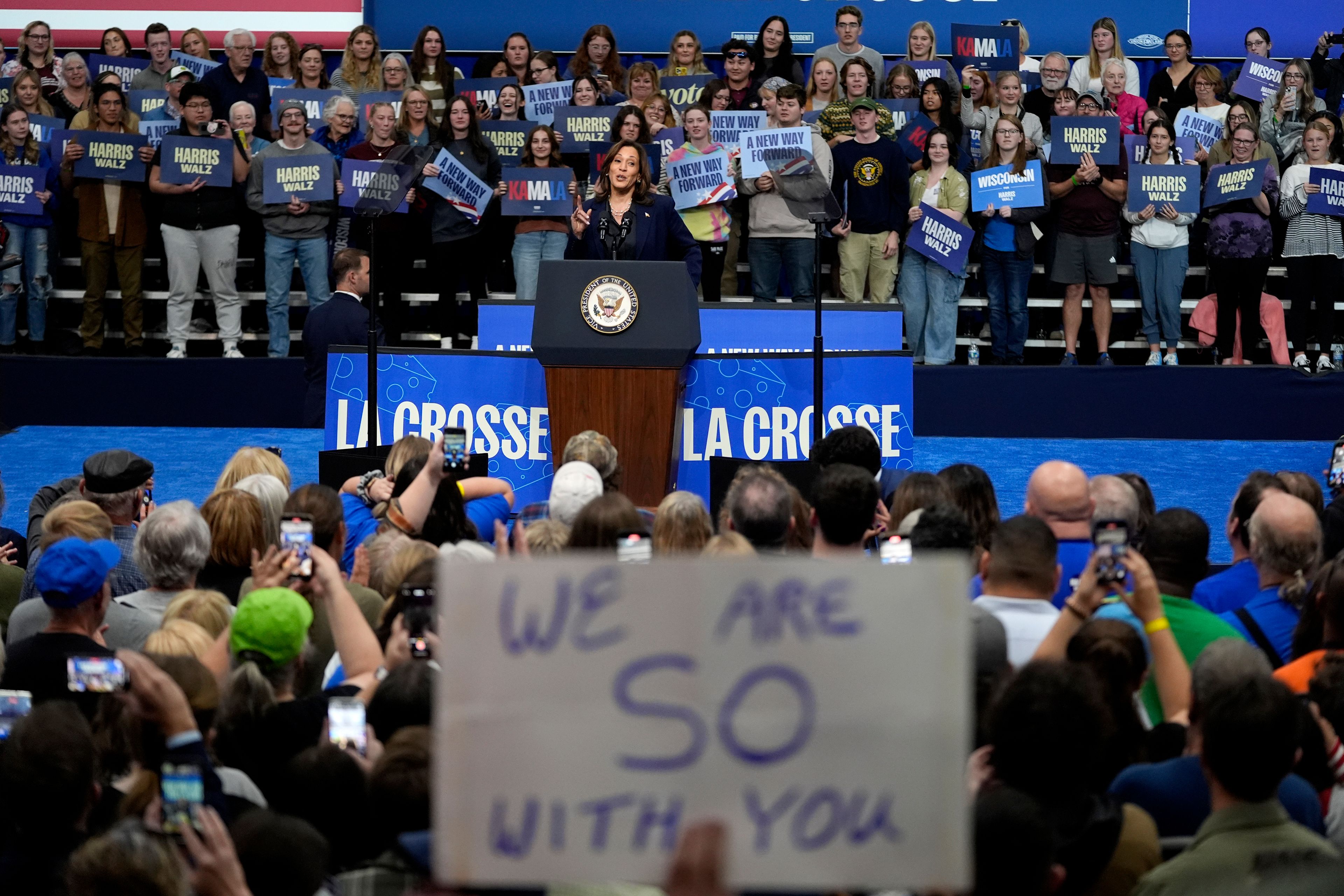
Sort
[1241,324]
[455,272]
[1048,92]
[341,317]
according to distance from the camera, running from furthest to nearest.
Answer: [1048,92] < [1241,324] < [455,272] < [341,317]

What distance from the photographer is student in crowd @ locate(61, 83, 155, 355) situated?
1192cm

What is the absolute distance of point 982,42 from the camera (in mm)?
13312

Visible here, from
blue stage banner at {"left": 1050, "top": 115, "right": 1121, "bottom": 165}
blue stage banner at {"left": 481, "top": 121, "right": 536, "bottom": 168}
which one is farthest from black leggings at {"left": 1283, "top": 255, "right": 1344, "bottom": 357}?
blue stage banner at {"left": 481, "top": 121, "right": 536, "bottom": 168}

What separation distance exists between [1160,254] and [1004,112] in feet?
5.40

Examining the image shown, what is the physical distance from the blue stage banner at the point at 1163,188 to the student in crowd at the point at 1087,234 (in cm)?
9

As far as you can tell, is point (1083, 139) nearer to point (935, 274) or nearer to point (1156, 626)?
point (935, 274)

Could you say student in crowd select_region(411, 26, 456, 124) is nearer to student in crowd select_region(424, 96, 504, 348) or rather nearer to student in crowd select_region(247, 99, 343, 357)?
student in crowd select_region(424, 96, 504, 348)

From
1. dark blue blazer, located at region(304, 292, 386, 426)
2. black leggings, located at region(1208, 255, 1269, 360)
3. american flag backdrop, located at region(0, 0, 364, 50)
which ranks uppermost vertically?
american flag backdrop, located at region(0, 0, 364, 50)

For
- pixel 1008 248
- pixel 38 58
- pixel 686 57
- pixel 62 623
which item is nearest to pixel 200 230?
pixel 38 58

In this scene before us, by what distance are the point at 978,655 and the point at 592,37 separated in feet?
34.3

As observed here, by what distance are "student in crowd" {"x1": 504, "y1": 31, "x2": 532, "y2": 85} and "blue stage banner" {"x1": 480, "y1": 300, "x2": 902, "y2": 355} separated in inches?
190

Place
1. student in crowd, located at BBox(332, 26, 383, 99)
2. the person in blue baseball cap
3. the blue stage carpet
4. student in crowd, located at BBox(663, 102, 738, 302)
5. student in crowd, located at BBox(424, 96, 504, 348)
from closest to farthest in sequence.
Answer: the person in blue baseball cap, the blue stage carpet, student in crowd, located at BBox(663, 102, 738, 302), student in crowd, located at BBox(424, 96, 504, 348), student in crowd, located at BBox(332, 26, 383, 99)

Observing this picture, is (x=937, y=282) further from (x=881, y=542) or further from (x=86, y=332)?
(x=881, y=542)

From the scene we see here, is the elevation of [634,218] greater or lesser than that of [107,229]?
lesser
